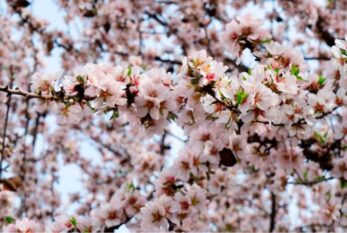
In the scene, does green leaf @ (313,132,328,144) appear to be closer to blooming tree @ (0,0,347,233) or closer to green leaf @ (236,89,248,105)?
blooming tree @ (0,0,347,233)

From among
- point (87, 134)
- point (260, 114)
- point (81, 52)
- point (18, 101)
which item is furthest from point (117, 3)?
point (260, 114)

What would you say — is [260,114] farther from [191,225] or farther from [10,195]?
[10,195]

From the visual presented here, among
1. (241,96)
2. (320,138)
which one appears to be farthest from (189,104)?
(320,138)

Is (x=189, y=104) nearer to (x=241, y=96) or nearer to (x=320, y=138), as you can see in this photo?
(x=241, y=96)

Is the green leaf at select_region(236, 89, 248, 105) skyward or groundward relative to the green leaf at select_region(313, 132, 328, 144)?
groundward

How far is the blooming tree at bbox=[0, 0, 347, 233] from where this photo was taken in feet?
7.22

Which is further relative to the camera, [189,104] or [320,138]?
[320,138]

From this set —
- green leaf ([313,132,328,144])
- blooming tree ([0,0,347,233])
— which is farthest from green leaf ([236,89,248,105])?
green leaf ([313,132,328,144])

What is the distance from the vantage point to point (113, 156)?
309 inches

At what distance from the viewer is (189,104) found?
2.37m

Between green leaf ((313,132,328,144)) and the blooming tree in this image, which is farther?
green leaf ((313,132,328,144))

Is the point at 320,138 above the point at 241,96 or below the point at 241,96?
above

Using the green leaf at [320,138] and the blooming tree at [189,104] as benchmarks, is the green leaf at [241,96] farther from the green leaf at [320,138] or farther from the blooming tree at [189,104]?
the green leaf at [320,138]

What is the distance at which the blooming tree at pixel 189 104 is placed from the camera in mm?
2199
